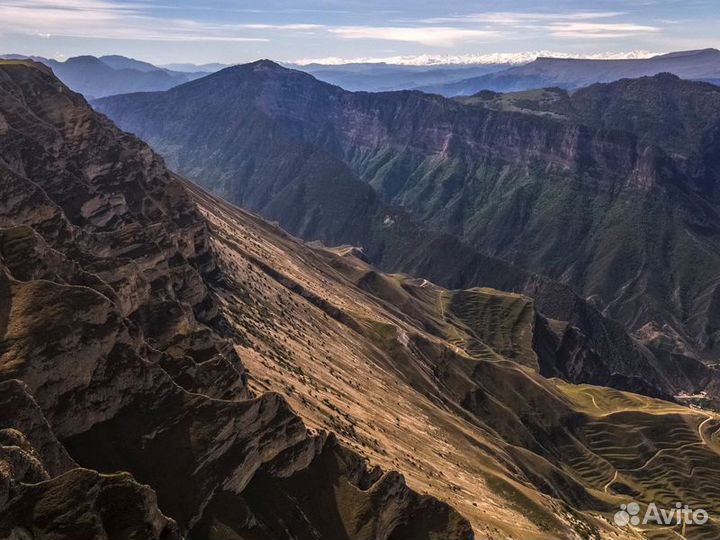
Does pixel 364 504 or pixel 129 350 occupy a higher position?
pixel 129 350

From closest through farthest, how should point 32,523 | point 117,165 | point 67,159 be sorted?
point 32,523 < point 67,159 < point 117,165

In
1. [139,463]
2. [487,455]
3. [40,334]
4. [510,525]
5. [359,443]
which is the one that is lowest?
[487,455]

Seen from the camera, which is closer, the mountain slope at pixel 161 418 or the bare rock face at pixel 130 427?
the bare rock face at pixel 130 427

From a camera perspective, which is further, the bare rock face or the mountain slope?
the mountain slope

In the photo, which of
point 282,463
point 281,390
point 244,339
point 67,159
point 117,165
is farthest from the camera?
point 117,165

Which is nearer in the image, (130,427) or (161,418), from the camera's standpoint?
(130,427)

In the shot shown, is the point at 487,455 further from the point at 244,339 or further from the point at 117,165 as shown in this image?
the point at 117,165

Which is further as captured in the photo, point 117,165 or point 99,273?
point 117,165

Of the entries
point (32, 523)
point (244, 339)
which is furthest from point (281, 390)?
point (32, 523)

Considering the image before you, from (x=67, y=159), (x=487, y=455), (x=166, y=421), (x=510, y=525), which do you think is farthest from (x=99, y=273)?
(x=487, y=455)
